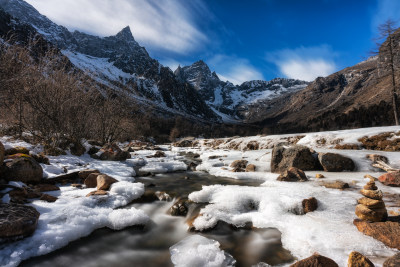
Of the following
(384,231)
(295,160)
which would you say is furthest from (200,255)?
(295,160)

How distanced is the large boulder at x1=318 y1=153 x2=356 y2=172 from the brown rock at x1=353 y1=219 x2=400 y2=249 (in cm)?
479

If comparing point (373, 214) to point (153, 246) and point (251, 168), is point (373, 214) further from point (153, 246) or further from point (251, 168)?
point (251, 168)

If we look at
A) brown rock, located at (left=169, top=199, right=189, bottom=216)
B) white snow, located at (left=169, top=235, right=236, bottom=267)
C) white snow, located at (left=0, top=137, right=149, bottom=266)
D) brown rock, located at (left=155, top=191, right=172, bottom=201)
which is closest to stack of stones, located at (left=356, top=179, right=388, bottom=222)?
white snow, located at (left=169, top=235, right=236, bottom=267)

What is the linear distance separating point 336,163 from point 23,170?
9676 mm

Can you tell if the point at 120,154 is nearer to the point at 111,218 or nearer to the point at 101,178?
the point at 101,178

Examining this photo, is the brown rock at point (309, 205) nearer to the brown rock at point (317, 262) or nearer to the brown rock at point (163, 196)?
the brown rock at point (317, 262)

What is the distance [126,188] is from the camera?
16.9ft

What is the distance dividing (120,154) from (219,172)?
6257 mm

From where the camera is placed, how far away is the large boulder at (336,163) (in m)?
6.88

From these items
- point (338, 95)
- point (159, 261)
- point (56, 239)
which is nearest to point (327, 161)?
point (159, 261)

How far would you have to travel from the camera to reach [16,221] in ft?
8.74

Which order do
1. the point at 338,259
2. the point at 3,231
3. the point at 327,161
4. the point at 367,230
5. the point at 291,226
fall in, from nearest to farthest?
the point at 338,259, the point at 3,231, the point at 367,230, the point at 291,226, the point at 327,161

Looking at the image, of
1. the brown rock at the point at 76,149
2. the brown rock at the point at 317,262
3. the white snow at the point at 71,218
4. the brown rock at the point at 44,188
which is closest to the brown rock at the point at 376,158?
the brown rock at the point at 317,262

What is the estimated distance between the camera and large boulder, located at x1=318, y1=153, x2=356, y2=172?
688cm
